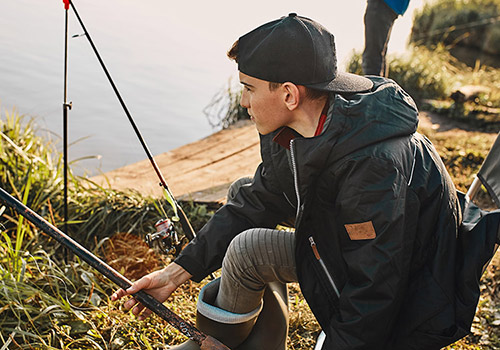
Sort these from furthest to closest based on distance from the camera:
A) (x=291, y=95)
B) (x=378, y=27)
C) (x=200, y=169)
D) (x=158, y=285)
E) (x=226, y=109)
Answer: (x=226, y=109) → (x=378, y=27) → (x=200, y=169) → (x=158, y=285) → (x=291, y=95)

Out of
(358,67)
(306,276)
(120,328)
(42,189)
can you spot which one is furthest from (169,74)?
(306,276)

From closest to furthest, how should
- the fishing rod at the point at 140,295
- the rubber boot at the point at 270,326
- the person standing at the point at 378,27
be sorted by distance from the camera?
1. the fishing rod at the point at 140,295
2. the rubber boot at the point at 270,326
3. the person standing at the point at 378,27

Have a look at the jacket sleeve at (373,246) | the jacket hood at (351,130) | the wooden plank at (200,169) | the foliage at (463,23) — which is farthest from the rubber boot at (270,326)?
the foliage at (463,23)

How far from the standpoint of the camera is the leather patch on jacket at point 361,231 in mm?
1494

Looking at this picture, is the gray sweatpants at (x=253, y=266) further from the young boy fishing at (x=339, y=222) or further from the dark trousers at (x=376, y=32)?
the dark trousers at (x=376, y=32)

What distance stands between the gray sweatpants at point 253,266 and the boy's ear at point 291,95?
1.34 ft

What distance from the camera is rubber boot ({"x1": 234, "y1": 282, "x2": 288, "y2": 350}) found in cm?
188

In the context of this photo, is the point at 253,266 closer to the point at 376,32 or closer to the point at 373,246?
the point at 373,246

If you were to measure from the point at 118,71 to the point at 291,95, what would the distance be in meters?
5.44

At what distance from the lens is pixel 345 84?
1727mm

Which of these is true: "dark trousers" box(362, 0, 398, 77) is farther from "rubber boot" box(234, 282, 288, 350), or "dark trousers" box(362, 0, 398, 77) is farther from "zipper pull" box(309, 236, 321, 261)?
"zipper pull" box(309, 236, 321, 261)

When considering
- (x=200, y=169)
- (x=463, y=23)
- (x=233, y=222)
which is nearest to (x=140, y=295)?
(x=233, y=222)

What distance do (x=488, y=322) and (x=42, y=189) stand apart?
2.45 metres

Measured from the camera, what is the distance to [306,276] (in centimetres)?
168
